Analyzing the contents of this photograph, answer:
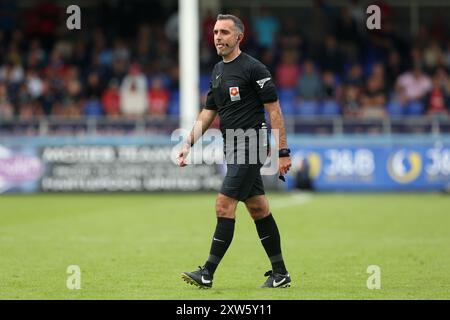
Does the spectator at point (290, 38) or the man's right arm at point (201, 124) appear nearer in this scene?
the man's right arm at point (201, 124)

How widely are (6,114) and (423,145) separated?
10809 millimetres

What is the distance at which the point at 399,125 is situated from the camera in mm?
24906

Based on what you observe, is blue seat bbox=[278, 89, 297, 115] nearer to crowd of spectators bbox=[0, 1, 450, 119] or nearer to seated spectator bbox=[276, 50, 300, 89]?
crowd of spectators bbox=[0, 1, 450, 119]

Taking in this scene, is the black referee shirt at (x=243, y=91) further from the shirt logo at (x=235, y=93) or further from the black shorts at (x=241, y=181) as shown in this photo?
the black shorts at (x=241, y=181)

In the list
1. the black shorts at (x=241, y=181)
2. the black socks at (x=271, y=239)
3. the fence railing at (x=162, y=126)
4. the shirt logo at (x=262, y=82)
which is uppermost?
the shirt logo at (x=262, y=82)

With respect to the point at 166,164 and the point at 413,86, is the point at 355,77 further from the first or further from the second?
the point at 166,164

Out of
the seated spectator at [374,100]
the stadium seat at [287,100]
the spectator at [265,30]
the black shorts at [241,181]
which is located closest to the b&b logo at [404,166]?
the seated spectator at [374,100]

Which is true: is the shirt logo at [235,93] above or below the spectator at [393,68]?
below

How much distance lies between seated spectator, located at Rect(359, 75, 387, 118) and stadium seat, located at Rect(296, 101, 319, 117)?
122 cm

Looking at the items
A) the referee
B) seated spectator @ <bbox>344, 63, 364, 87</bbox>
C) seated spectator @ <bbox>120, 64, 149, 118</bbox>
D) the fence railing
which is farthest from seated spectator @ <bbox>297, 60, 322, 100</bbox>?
the referee

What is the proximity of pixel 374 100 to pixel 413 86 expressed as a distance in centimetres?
171

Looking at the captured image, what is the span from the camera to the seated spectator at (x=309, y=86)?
27.2m

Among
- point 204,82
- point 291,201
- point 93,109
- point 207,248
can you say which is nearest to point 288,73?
point 204,82

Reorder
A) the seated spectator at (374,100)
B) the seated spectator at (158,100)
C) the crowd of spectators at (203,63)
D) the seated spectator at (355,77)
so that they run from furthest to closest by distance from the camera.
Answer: the seated spectator at (355,77) < the seated spectator at (158,100) < the crowd of spectators at (203,63) < the seated spectator at (374,100)
